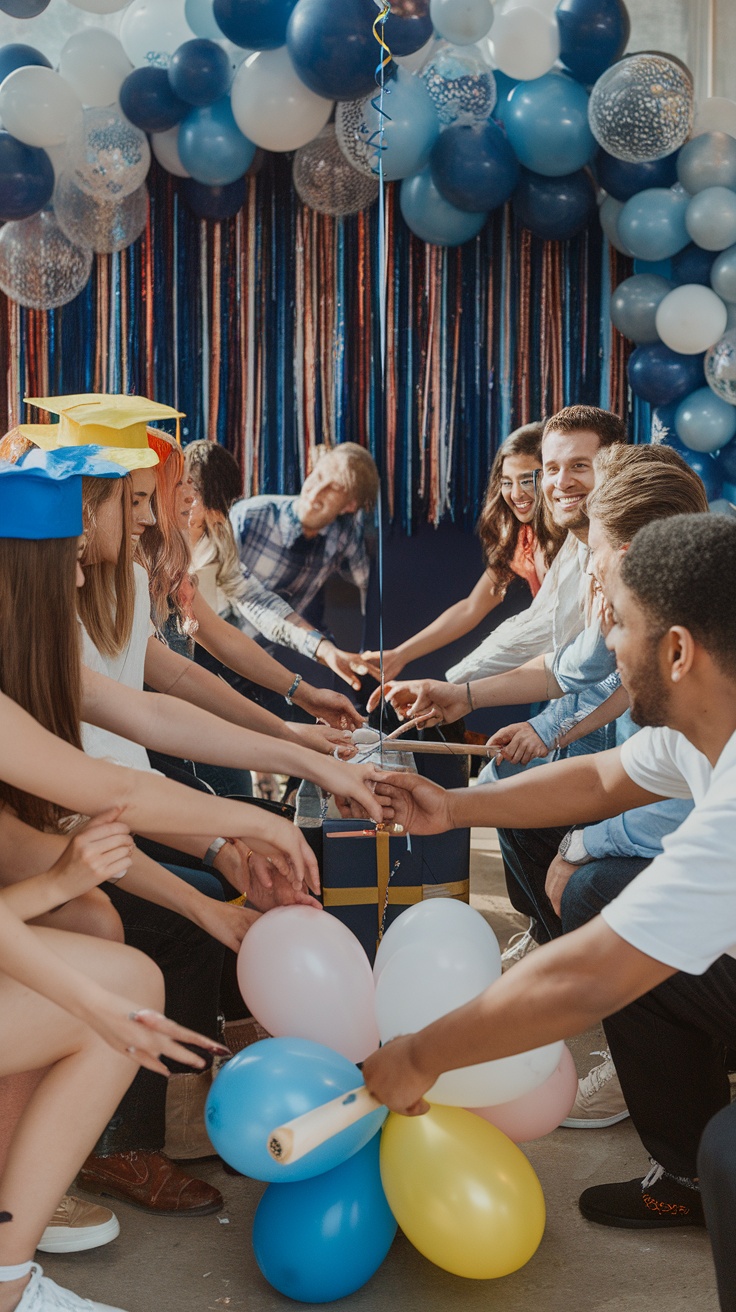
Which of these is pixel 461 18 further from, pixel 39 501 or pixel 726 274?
pixel 39 501

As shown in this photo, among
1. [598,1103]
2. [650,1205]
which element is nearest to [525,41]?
[598,1103]

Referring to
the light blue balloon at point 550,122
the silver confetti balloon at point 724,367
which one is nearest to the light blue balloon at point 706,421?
the silver confetti balloon at point 724,367

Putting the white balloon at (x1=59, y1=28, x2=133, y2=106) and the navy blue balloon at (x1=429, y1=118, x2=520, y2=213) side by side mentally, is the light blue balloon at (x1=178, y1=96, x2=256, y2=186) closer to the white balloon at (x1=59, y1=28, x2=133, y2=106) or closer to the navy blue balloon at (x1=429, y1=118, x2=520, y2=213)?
the white balloon at (x1=59, y1=28, x2=133, y2=106)

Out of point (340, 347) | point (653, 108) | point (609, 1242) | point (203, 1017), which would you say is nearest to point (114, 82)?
point (340, 347)

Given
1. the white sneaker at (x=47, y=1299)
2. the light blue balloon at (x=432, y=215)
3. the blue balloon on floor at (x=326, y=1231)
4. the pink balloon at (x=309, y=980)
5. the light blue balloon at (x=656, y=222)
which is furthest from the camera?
the light blue balloon at (x=432, y=215)

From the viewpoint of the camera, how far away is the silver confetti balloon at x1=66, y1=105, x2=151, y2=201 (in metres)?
3.99

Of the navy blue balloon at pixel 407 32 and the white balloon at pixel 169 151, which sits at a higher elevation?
the navy blue balloon at pixel 407 32

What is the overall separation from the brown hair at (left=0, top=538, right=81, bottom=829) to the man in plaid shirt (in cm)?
255

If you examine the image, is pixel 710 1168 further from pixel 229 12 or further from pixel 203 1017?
pixel 229 12

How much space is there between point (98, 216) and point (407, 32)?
119cm

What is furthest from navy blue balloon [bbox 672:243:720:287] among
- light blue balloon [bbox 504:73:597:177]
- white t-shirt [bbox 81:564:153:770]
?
white t-shirt [bbox 81:564:153:770]

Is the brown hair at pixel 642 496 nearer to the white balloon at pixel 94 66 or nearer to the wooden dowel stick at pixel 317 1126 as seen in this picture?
the wooden dowel stick at pixel 317 1126

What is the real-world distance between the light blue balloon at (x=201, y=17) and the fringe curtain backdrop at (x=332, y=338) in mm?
629

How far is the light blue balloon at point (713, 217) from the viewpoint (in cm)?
396
